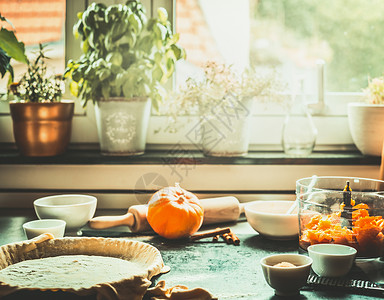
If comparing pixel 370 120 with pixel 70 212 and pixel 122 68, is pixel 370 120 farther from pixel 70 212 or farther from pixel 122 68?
pixel 70 212

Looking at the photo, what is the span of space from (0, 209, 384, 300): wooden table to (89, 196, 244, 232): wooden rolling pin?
26mm

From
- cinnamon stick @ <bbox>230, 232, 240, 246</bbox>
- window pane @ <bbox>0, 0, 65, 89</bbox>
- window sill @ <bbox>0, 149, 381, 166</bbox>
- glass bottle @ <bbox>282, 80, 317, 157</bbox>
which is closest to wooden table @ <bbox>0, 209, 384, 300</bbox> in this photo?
cinnamon stick @ <bbox>230, 232, 240, 246</bbox>

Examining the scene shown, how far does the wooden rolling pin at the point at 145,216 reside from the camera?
4.63 feet

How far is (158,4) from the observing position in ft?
6.26

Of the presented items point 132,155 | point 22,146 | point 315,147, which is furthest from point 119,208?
point 315,147

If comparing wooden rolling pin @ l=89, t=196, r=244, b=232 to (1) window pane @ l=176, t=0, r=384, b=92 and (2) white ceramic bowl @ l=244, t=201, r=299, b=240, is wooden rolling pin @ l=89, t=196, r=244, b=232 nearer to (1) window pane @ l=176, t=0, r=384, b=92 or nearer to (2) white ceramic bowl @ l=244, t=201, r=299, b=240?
(2) white ceramic bowl @ l=244, t=201, r=299, b=240

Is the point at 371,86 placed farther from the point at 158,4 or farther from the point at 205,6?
the point at 158,4

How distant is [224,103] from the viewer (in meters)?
1.66

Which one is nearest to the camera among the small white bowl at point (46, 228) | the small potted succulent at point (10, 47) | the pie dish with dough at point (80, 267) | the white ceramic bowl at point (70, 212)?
the pie dish with dough at point (80, 267)

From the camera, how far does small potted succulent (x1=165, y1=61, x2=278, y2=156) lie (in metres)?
1.66

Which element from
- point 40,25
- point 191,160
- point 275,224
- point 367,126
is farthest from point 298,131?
point 40,25

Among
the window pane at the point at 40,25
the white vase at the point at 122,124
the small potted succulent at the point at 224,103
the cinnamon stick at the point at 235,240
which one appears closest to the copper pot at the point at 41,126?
the white vase at the point at 122,124

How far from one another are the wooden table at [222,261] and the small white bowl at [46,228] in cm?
10

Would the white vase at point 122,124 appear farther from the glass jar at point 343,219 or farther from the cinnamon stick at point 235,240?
the glass jar at point 343,219
